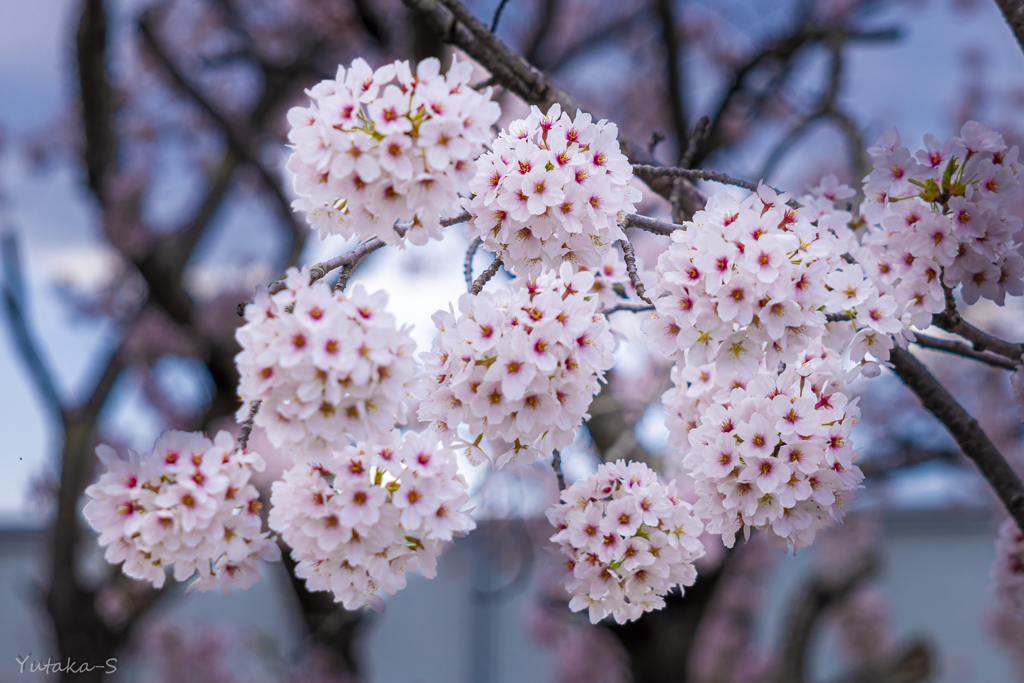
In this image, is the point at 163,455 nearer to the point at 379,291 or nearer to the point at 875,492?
the point at 379,291

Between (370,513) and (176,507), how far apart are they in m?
0.35

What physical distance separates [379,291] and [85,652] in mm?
5083

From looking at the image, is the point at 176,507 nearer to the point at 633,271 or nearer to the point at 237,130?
the point at 633,271

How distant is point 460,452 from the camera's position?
4.36 ft

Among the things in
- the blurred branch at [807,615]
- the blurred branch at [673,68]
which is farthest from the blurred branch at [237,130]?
the blurred branch at [807,615]

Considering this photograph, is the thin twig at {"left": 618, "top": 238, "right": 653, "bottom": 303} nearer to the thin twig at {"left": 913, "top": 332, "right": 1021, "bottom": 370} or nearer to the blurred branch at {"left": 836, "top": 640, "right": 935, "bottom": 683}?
the thin twig at {"left": 913, "top": 332, "right": 1021, "bottom": 370}

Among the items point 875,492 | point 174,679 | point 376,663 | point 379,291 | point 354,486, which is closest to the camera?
point 379,291

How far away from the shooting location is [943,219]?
1515mm

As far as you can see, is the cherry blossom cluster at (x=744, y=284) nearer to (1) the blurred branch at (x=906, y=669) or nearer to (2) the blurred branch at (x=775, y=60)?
(2) the blurred branch at (x=775, y=60)

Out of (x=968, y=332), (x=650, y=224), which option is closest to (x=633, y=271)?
(x=650, y=224)

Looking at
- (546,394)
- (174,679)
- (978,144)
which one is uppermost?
(978,144)

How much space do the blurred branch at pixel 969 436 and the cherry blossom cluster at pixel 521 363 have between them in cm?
114

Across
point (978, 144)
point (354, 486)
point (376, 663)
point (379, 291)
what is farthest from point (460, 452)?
point (376, 663)

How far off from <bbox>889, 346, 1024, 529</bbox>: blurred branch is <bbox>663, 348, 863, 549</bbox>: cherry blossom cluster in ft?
2.13
